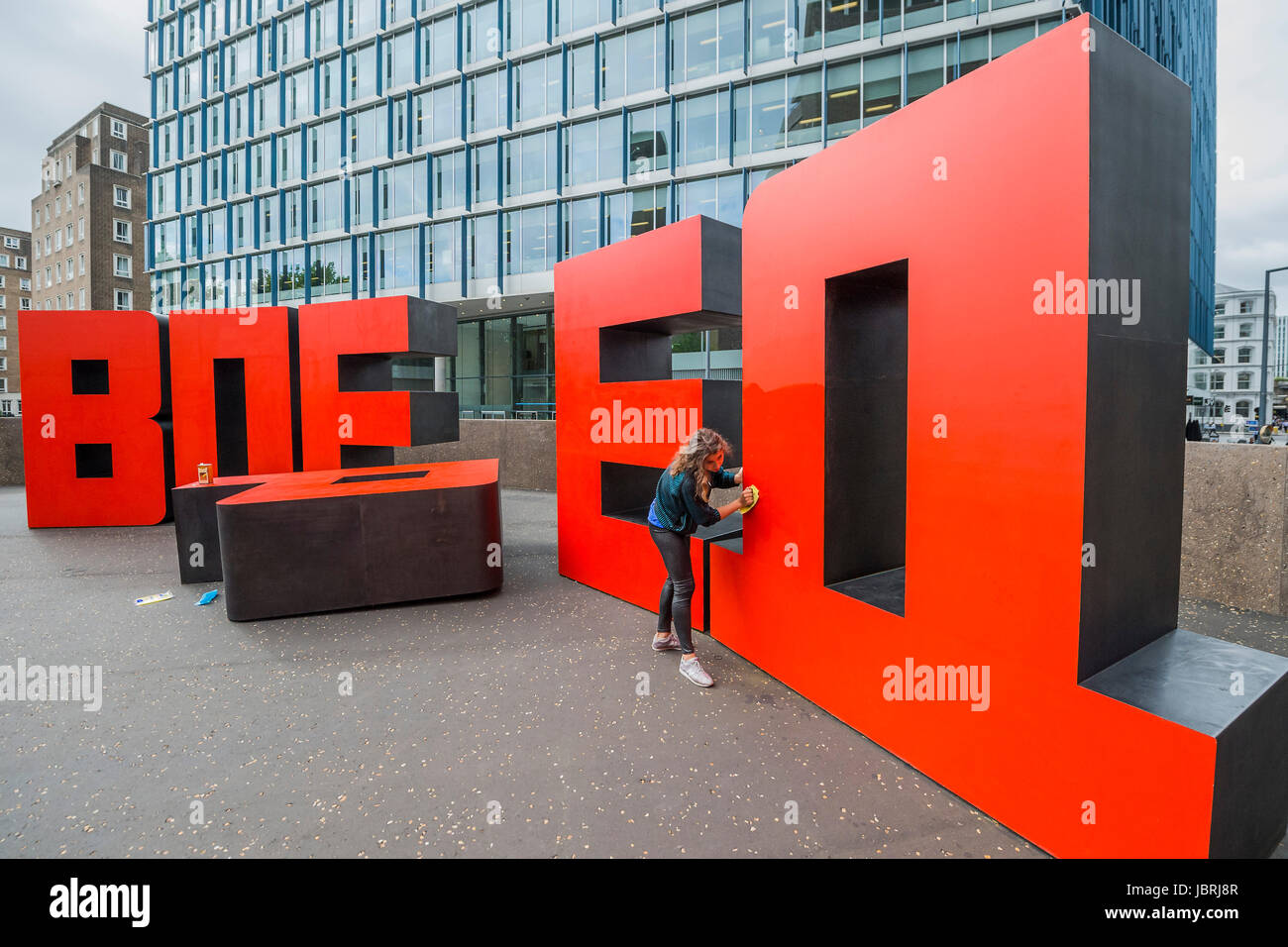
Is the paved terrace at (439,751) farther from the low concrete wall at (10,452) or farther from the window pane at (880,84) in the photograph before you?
the window pane at (880,84)

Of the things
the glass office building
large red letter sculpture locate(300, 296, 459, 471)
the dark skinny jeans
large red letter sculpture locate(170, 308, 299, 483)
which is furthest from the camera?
the glass office building

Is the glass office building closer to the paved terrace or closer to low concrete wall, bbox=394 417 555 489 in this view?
low concrete wall, bbox=394 417 555 489

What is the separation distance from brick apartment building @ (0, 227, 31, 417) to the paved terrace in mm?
75366

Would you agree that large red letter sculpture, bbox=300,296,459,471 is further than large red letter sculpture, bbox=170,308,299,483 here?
No

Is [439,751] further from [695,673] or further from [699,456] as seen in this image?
[699,456]

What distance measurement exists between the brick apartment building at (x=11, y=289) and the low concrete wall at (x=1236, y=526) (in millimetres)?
80793

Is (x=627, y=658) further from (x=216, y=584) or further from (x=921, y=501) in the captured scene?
(x=216, y=584)

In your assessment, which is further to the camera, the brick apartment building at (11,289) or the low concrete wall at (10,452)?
the brick apartment building at (11,289)

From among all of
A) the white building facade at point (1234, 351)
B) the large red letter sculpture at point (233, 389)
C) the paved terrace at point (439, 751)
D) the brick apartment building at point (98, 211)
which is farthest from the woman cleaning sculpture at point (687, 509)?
the white building facade at point (1234, 351)

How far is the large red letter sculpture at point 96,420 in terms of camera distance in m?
10.3

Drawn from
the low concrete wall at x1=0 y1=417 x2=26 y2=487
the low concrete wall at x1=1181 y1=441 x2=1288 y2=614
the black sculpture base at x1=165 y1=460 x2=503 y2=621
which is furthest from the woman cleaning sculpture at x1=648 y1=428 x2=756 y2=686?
the low concrete wall at x1=0 y1=417 x2=26 y2=487

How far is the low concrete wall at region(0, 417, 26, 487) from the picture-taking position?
1558 cm

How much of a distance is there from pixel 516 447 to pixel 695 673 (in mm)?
11452

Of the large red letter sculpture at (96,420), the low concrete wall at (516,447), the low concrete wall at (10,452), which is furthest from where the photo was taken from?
the low concrete wall at (10,452)
